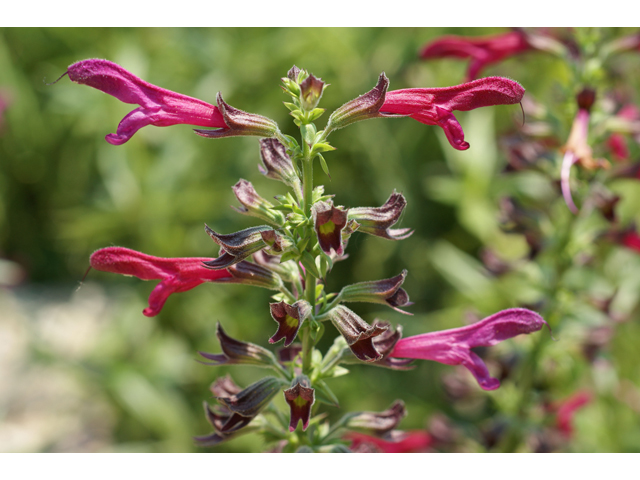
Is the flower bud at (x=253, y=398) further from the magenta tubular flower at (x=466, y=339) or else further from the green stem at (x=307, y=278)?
the magenta tubular flower at (x=466, y=339)

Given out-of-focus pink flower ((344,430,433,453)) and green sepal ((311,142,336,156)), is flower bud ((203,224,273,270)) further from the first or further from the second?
out-of-focus pink flower ((344,430,433,453))

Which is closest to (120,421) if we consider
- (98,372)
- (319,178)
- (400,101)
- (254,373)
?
(98,372)

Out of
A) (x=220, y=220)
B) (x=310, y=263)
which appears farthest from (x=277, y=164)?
(x=220, y=220)

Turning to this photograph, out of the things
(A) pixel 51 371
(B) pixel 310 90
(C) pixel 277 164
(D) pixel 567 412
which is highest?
(B) pixel 310 90

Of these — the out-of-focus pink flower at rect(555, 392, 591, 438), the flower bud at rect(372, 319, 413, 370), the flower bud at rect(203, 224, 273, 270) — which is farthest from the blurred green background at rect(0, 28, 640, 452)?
the flower bud at rect(203, 224, 273, 270)

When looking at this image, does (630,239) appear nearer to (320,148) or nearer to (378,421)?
(378,421)

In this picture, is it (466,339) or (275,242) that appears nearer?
(275,242)
